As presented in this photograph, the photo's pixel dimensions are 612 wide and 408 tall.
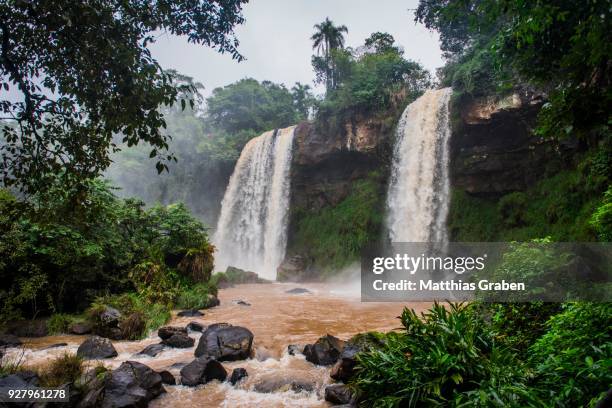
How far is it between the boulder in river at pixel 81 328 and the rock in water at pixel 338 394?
6239 mm

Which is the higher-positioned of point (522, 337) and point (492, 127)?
point (492, 127)

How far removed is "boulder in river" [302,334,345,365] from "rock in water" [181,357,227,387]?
1.54 meters

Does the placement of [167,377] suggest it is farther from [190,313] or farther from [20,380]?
[190,313]

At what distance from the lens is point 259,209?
26.1 metres

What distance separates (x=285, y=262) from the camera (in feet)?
75.4

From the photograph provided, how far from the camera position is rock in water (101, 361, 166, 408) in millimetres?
4566

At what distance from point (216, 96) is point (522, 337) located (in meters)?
40.4

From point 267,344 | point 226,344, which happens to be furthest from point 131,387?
point 267,344

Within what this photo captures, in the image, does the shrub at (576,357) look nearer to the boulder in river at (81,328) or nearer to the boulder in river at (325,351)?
the boulder in river at (325,351)

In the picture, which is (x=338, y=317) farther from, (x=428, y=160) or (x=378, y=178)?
(x=378, y=178)

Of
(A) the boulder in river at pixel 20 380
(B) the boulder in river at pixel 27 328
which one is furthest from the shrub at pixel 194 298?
(A) the boulder in river at pixel 20 380

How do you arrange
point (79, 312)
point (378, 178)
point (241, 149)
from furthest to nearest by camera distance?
point (241, 149), point (378, 178), point (79, 312)

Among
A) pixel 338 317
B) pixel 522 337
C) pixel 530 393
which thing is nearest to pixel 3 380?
pixel 530 393

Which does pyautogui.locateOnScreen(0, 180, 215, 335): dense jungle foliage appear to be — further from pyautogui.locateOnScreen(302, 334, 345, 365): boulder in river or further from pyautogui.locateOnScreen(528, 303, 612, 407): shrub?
pyautogui.locateOnScreen(528, 303, 612, 407): shrub
